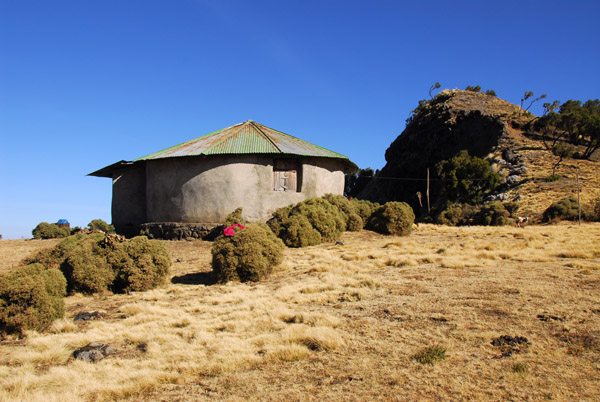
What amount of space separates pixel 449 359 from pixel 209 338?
3604mm

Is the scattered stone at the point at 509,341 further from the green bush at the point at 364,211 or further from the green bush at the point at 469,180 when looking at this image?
the green bush at the point at 469,180

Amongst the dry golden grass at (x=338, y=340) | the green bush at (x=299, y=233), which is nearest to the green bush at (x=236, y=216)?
the green bush at (x=299, y=233)

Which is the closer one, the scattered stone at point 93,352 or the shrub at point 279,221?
the scattered stone at point 93,352

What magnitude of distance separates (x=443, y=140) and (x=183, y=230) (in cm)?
4649

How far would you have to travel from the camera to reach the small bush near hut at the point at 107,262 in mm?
10258

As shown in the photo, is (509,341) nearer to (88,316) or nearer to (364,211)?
(88,316)

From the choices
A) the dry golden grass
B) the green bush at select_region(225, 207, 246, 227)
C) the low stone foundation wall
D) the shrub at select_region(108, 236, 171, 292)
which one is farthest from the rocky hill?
the dry golden grass

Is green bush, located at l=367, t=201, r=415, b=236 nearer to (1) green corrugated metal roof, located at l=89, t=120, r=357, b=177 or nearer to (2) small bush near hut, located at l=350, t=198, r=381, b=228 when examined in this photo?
(2) small bush near hut, located at l=350, t=198, r=381, b=228

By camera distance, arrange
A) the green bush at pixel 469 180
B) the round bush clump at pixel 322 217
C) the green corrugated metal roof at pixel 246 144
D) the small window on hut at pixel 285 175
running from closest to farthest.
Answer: the round bush clump at pixel 322 217, the green corrugated metal roof at pixel 246 144, the small window on hut at pixel 285 175, the green bush at pixel 469 180

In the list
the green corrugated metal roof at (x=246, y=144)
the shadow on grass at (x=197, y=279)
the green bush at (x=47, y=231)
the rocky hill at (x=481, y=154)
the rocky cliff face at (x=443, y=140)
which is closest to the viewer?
the shadow on grass at (x=197, y=279)

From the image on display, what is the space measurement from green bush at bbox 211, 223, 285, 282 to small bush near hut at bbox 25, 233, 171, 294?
149 cm

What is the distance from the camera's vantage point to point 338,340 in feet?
19.2

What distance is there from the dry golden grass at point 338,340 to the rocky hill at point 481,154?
2768 centimetres

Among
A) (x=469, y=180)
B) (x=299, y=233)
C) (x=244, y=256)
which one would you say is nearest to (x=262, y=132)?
(x=299, y=233)
